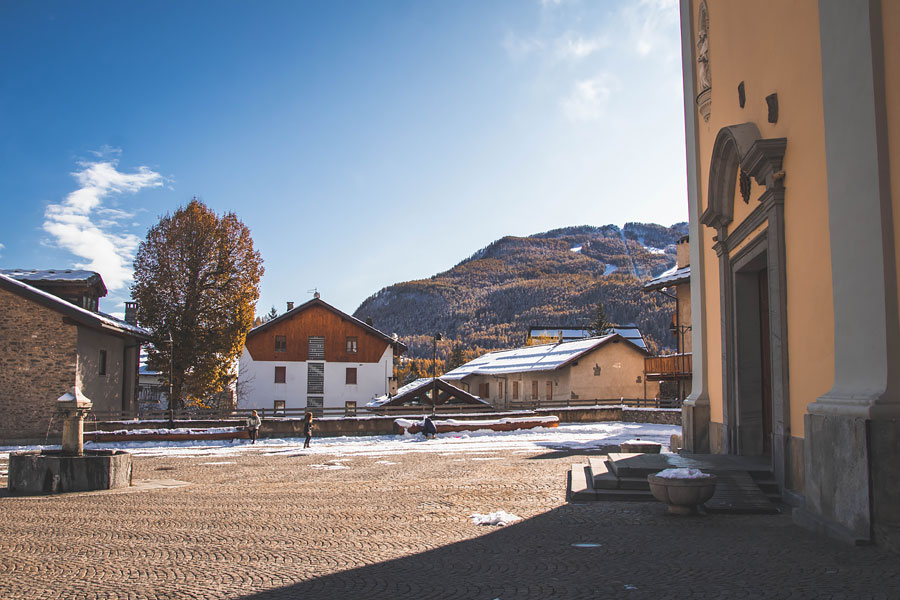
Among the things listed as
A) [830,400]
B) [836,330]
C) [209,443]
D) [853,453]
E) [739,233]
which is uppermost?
[739,233]

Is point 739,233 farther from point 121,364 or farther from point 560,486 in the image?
point 121,364

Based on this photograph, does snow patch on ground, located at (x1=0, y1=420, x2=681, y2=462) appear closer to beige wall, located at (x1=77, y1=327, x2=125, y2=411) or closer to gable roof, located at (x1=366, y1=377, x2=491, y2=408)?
beige wall, located at (x1=77, y1=327, x2=125, y2=411)

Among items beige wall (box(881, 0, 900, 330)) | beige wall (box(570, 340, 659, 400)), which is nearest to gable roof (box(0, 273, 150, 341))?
beige wall (box(881, 0, 900, 330))

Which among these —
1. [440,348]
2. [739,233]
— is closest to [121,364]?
[739,233]

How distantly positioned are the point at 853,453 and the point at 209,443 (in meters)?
23.3

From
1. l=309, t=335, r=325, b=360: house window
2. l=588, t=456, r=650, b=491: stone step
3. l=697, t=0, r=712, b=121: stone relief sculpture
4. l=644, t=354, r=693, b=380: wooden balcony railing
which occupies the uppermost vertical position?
l=697, t=0, r=712, b=121: stone relief sculpture

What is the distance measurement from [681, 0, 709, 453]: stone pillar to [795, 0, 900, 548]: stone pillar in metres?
7.19

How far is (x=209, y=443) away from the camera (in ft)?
85.8

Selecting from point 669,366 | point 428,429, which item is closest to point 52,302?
point 428,429

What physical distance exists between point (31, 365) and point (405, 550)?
83.3ft

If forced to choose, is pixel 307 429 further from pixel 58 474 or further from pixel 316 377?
pixel 316 377

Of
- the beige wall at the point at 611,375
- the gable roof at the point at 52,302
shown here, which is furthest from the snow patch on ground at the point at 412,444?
the beige wall at the point at 611,375

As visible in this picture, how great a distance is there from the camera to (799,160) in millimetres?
9391

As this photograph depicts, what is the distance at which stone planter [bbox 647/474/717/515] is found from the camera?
8656mm
